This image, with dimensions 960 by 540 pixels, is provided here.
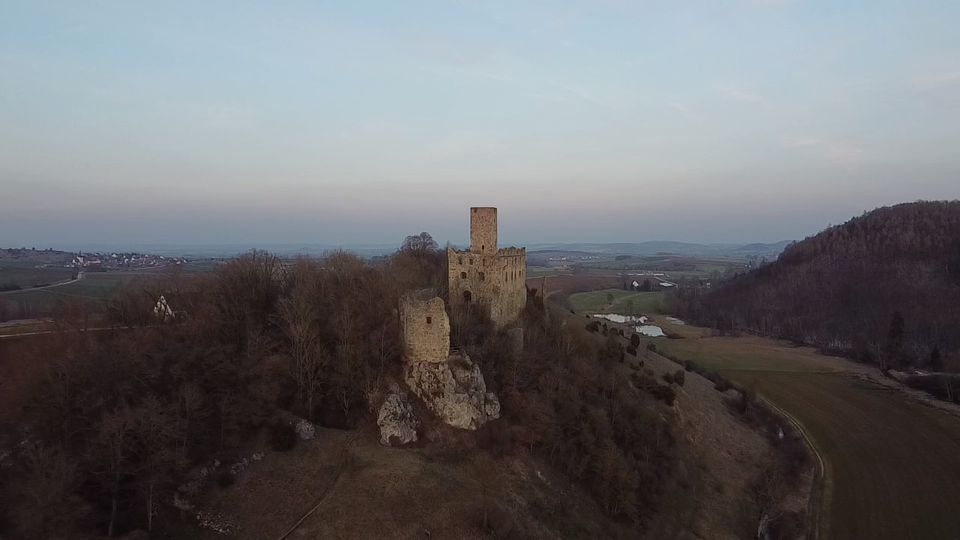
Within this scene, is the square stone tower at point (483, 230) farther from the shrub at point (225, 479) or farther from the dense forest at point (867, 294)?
the dense forest at point (867, 294)

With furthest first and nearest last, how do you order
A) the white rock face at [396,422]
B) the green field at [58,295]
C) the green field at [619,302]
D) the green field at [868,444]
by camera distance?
1. the green field at [619,302]
2. the green field at [58,295]
3. the green field at [868,444]
4. the white rock face at [396,422]

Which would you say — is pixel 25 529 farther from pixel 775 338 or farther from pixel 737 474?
pixel 775 338

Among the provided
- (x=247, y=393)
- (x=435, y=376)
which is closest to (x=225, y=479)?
(x=247, y=393)

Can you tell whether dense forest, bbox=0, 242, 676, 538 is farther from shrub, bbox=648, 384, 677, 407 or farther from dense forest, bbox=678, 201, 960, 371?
dense forest, bbox=678, 201, 960, 371

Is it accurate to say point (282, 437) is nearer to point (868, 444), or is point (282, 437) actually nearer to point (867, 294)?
point (868, 444)

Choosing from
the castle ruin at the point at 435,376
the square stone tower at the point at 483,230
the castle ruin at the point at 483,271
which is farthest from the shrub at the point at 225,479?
the square stone tower at the point at 483,230

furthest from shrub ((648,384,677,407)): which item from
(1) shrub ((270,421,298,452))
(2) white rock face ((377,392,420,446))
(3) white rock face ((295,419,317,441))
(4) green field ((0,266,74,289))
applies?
(4) green field ((0,266,74,289))

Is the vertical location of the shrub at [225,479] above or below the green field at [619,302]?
above
